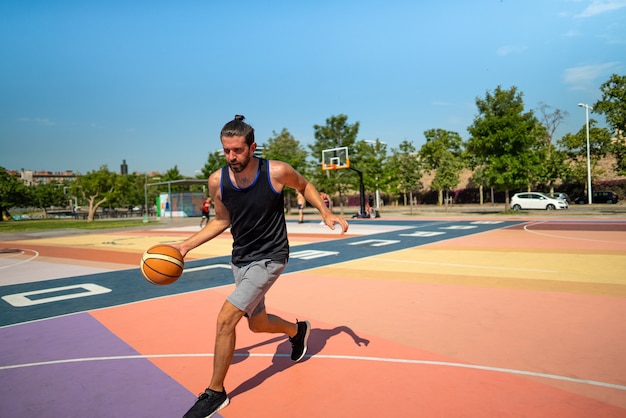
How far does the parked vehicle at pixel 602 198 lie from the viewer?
43.7 meters

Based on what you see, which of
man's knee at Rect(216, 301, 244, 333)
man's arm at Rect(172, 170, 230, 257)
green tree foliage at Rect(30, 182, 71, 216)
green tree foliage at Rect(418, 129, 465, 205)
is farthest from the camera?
green tree foliage at Rect(30, 182, 71, 216)

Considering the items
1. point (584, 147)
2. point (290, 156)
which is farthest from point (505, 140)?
point (290, 156)

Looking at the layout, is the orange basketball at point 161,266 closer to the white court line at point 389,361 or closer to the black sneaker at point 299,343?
the white court line at point 389,361

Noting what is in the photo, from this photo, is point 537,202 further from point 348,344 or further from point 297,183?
point 297,183

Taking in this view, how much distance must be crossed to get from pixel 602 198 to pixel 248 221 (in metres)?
49.9

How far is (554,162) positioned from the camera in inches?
1844

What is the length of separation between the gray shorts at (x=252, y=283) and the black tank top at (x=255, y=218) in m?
0.06

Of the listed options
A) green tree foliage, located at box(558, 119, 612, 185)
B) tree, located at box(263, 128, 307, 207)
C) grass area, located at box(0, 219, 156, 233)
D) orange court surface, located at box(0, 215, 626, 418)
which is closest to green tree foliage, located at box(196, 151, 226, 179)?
tree, located at box(263, 128, 307, 207)

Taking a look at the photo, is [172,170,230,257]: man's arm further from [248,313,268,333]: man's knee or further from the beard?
[248,313,268,333]: man's knee

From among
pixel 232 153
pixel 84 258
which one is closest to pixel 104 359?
pixel 232 153

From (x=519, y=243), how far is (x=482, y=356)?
11191 millimetres

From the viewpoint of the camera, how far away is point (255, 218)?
3863mm

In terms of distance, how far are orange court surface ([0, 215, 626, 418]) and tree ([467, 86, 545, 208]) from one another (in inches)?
920

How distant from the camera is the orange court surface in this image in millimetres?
3668
